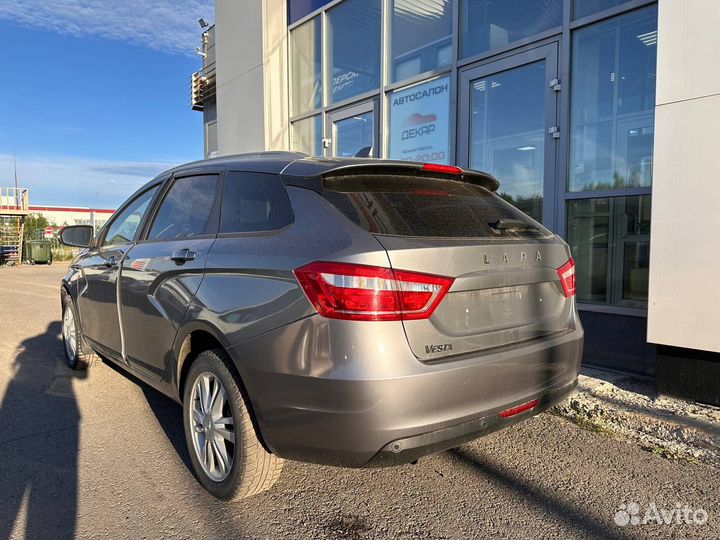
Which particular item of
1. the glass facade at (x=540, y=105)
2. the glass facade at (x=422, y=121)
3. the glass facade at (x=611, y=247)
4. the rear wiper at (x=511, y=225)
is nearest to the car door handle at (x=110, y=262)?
the rear wiper at (x=511, y=225)

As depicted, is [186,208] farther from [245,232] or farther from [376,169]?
[376,169]

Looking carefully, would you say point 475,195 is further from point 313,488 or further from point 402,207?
point 313,488

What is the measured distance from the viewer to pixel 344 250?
6.97 feet

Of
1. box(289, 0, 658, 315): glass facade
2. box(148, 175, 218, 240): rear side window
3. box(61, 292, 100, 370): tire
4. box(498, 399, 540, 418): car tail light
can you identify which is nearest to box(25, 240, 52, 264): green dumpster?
box(289, 0, 658, 315): glass facade

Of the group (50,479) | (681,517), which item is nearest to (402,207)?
(681,517)

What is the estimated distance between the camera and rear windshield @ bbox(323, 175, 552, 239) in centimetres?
229

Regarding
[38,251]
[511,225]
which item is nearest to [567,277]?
[511,225]

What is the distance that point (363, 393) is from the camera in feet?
6.70

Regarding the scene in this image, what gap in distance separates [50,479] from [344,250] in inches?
85.8

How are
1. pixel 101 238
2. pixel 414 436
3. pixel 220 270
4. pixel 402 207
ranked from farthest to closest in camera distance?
1. pixel 101 238
2. pixel 220 270
3. pixel 402 207
4. pixel 414 436

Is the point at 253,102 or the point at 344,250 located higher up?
the point at 253,102

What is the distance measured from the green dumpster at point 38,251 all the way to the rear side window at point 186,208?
77.1 ft

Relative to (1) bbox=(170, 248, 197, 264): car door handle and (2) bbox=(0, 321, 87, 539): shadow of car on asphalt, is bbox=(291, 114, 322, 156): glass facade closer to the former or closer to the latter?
(2) bbox=(0, 321, 87, 539): shadow of car on asphalt

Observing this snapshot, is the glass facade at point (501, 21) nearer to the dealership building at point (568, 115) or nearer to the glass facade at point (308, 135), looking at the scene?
the dealership building at point (568, 115)
